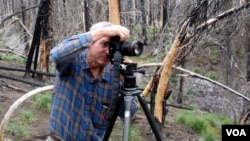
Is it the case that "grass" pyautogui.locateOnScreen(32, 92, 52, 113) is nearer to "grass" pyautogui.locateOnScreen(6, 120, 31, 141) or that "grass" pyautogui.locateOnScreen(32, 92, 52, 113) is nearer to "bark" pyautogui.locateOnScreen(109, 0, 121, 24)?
"grass" pyautogui.locateOnScreen(6, 120, 31, 141)

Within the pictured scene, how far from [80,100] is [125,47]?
0.43 meters

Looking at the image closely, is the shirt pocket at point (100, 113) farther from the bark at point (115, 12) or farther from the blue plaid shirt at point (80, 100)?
the bark at point (115, 12)

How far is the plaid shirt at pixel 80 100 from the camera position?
2.15 meters

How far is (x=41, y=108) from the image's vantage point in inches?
239

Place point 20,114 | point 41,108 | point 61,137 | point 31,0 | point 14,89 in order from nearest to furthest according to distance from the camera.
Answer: point 61,137, point 20,114, point 41,108, point 14,89, point 31,0

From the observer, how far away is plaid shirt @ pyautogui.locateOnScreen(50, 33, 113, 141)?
84.6 inches

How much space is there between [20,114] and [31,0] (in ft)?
20.6

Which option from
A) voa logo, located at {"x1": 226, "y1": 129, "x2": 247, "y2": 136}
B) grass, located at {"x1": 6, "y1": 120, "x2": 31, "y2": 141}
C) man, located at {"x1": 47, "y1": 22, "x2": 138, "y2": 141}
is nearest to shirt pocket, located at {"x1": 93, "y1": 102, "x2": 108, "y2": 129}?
man, located at {"x1": 47, "y1": 22, "x2": 138, "y2": 141}

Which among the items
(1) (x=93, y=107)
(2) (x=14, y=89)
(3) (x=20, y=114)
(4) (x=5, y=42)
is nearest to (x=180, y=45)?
(3) (x=20, y=114)

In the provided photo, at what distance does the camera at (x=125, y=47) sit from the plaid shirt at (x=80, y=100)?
227mm

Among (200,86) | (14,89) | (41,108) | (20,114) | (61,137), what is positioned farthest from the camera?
(200,86)

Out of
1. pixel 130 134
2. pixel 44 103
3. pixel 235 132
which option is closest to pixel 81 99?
pixel 235 132

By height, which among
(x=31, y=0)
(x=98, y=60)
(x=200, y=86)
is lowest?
(x=200, y=86)

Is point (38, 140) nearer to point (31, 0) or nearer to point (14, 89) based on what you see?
point (14, 89)
